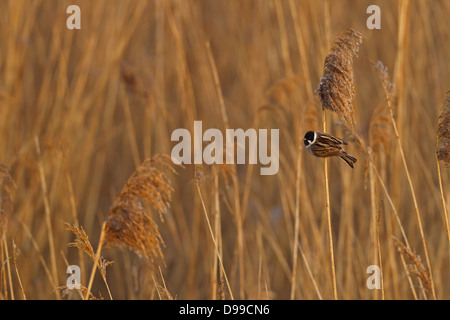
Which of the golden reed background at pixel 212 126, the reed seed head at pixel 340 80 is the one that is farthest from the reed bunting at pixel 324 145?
the golden reed background at pixel 212 126

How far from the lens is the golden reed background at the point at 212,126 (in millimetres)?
2336

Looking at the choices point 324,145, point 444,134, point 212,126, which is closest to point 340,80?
point 324,145

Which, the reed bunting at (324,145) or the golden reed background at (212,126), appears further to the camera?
the golden reed background at (212,126)

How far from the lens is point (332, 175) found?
9.80 feet

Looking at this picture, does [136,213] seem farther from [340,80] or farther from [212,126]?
[212,126]

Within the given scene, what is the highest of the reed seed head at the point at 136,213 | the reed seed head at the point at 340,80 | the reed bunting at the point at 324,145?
the reed seed head at the point at 340,80

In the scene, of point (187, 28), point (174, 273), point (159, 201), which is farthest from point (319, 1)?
point (159, 201)

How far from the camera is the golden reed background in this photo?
2.34 meters

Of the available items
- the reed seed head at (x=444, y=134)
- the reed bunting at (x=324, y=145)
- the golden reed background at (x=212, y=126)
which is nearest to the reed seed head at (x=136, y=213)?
the reed bunting at (x=324, y=145)

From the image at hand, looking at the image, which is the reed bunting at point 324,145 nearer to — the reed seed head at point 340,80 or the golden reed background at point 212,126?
the reed seed head at point 340,80

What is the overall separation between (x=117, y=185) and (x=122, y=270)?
0.44 metres

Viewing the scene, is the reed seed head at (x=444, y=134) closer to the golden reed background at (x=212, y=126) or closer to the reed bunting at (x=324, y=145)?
the reed bunting at (x=324, y=145)

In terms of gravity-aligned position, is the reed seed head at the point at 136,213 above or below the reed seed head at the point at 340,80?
below
